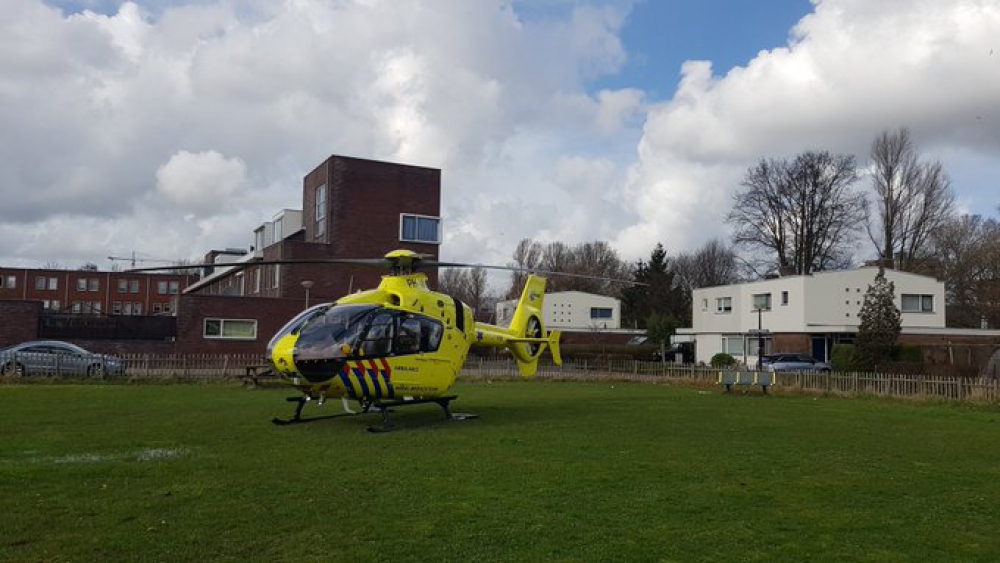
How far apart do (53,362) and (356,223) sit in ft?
66.2

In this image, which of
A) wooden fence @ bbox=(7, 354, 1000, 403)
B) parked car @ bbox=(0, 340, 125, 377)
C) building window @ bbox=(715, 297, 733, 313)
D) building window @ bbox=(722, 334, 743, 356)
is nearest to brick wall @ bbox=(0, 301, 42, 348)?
parked car @ bbox=(0, 340, 125, 377)

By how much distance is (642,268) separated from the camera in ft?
264

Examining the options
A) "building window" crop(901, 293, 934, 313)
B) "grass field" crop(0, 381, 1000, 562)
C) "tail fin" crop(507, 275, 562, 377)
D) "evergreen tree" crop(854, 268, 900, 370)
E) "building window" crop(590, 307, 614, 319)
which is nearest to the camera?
"grass field" crop(0, 381, 1000, 562)

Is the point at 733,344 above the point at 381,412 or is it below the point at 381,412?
above

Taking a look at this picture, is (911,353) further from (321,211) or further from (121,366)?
(121,366)

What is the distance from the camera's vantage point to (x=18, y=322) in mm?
35906

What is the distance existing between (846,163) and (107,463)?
60.7 metres

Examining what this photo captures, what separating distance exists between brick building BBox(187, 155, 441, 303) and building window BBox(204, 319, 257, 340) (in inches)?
139

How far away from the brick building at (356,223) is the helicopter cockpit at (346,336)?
95.0ft

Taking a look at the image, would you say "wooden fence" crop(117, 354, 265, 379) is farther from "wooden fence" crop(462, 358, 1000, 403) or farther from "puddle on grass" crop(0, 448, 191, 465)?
"puddle on grass" crop(0, 448, 191, 465)

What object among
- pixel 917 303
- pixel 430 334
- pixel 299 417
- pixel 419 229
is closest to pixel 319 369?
pixel 299 417

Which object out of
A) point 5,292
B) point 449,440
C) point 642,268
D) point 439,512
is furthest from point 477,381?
point 5,292

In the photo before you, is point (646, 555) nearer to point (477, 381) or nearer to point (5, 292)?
point (477, 381)

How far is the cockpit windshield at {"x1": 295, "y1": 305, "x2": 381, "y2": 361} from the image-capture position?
48.4ft
